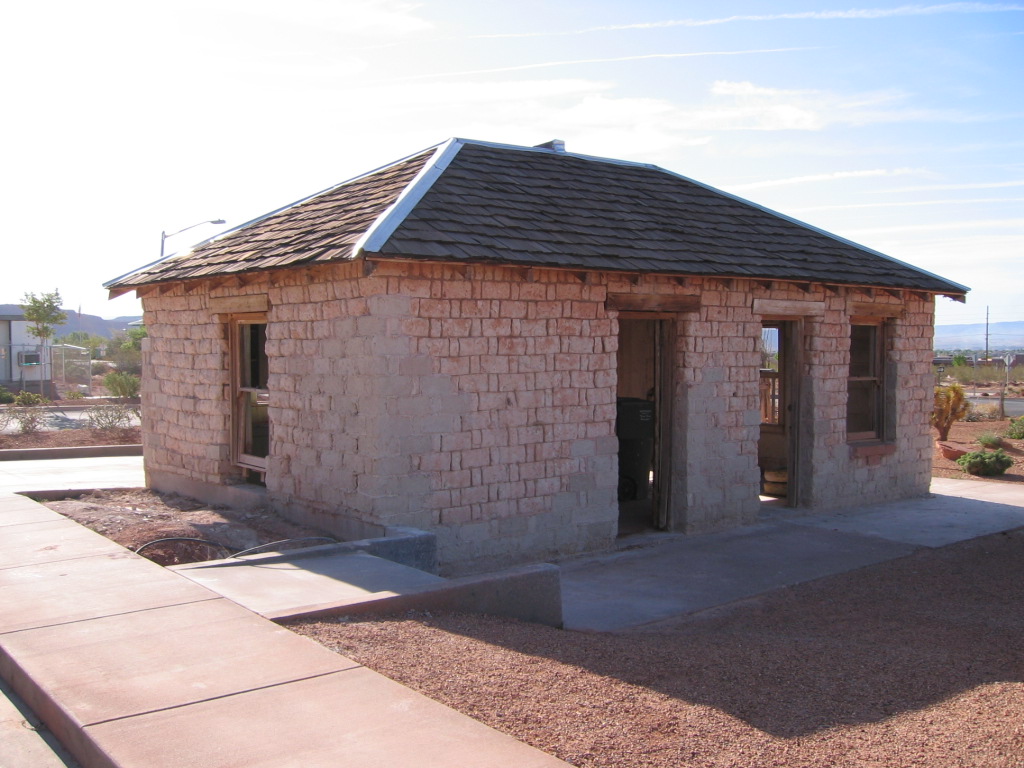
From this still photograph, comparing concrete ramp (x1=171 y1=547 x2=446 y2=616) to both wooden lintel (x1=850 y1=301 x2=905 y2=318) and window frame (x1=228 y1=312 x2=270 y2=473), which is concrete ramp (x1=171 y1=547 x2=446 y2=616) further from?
wooden lintel (x1=850 y1=301 x2=905 y2=318)

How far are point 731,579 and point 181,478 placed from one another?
264 inches

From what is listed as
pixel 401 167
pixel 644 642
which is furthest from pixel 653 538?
pixel 401 167

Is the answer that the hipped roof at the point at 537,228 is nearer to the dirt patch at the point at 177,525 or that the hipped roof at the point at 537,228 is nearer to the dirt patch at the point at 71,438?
the dirt patch at the point at 177,525

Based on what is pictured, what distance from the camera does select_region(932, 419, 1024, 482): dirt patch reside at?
1642 centimetres

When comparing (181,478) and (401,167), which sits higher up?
(401,167)

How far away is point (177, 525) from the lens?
911 cm

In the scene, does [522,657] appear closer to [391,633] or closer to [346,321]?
[391,633]

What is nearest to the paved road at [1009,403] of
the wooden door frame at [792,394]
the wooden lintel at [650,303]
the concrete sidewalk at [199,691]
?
the wooden door frame at [792,394]

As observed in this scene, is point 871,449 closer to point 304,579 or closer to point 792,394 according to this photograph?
point 792,394

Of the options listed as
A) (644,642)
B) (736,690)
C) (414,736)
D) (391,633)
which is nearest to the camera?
(414,736)

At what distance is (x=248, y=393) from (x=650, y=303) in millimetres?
4633

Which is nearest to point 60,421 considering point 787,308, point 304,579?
point 787,308

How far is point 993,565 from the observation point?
9398mm

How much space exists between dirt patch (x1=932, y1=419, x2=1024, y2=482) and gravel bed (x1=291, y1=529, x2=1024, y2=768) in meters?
9.92
